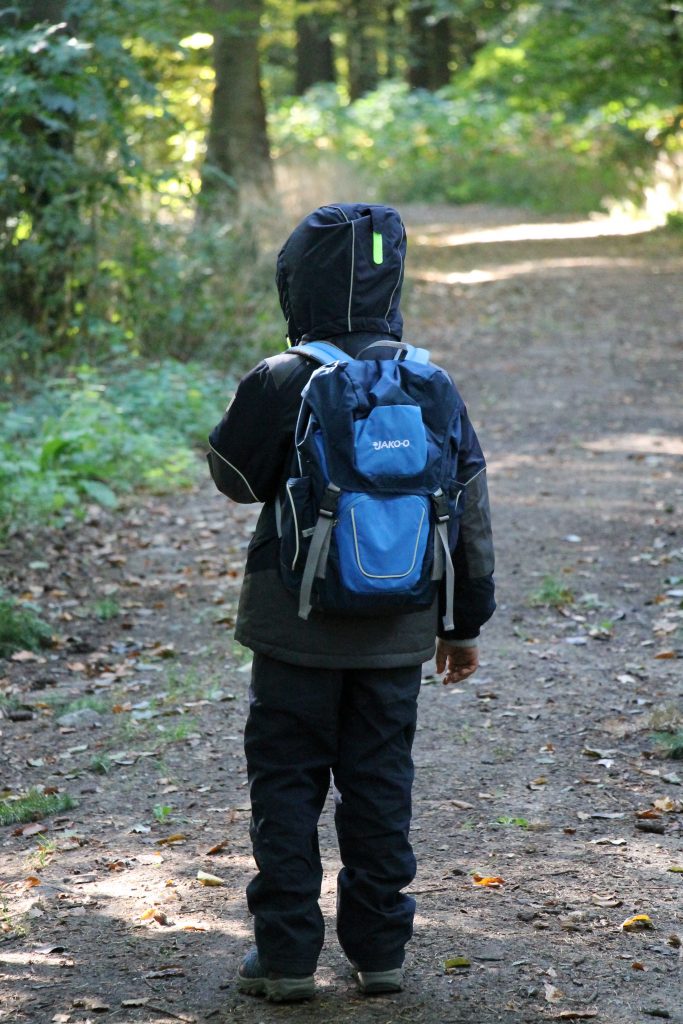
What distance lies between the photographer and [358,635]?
9.80ft

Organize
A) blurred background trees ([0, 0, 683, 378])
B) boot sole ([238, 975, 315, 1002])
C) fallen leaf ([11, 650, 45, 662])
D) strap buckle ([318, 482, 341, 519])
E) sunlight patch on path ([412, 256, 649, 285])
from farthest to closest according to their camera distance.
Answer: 1. sunlight patch on path ([412, 256, 649, 285])
2. blurred background trees ([0, 0, 683, 378])
3. fallen leaf ([11, 650, 45, 662])
4. boot sole ([238, 975, 315, 1002])
5. strap buckle ([318, 482, 341, 519])

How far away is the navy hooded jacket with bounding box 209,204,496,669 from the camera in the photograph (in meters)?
2.98

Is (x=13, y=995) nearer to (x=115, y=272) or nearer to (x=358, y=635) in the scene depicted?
(x=358, y=635)

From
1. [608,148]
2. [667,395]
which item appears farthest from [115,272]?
[608,148]

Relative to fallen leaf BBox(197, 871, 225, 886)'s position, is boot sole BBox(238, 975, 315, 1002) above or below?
above

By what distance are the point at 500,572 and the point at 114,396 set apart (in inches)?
163

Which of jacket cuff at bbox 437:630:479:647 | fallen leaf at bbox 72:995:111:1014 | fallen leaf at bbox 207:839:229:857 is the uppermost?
jacket cuff at bbox 437:630:479:647

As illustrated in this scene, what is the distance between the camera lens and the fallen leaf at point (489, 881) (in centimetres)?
378

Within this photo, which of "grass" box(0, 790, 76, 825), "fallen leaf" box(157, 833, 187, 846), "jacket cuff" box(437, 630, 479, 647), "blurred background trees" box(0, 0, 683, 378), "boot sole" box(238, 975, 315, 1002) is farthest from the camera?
"blurred background trees" box(0, 0, 683, 378)

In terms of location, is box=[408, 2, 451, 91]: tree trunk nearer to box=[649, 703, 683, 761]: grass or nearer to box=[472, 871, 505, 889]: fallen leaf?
box=[649, 703, 683, 761]: grass

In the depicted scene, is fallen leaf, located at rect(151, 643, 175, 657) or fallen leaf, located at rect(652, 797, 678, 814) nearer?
fallen leaf, located at rect(652, 797, 678, 814)

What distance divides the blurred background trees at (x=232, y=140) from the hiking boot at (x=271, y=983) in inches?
249

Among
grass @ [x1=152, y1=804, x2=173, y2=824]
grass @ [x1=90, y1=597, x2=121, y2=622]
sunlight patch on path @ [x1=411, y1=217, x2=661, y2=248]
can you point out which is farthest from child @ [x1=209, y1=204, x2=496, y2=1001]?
sunlight patch on path @ [x1=411, y1=217, x2=661, y2=248]

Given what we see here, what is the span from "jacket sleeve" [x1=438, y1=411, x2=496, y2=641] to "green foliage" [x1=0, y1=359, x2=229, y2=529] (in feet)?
15.2
